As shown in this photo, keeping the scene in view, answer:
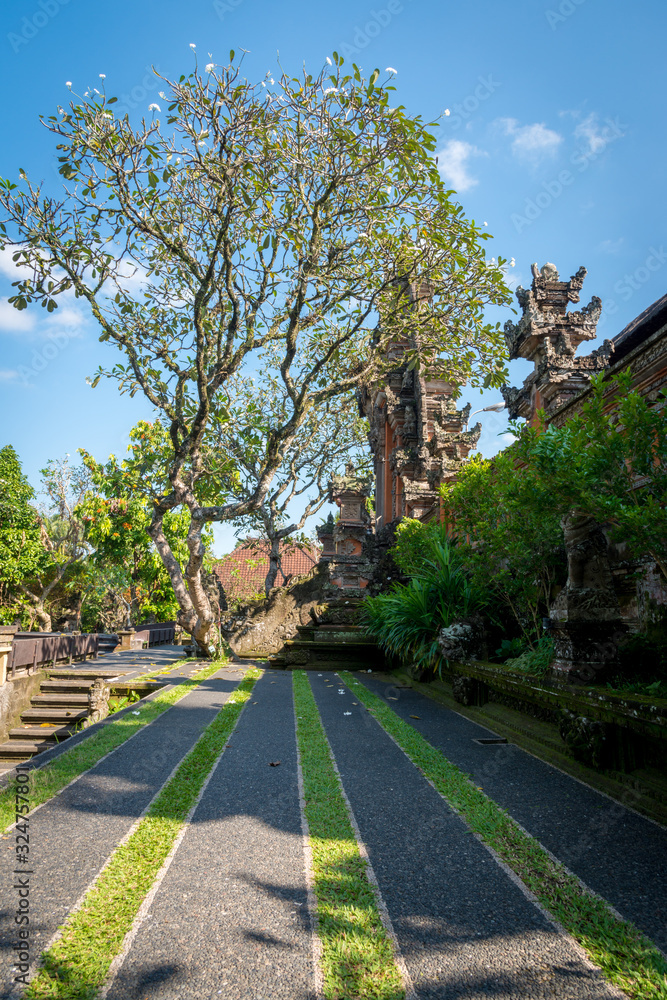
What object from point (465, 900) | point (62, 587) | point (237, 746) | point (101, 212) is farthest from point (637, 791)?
point (62, 587)

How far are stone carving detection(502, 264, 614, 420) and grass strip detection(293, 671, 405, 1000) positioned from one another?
21.0 ft

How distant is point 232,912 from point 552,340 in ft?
28.1

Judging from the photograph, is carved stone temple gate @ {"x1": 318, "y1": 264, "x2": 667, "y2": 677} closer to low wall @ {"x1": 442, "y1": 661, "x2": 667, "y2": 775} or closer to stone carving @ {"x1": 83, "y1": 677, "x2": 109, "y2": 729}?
low wall @ {"x1": 442, "y1": 661, "x2": 667, "y2": 775}

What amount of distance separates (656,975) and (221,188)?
981 centimetres

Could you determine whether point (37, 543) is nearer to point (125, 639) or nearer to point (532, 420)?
point (125, 639)

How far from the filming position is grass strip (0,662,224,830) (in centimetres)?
372

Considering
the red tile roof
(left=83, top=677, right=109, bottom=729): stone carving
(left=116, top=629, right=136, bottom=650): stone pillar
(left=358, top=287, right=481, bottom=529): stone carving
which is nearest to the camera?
(left=83, top=677, right=109, bottom=729): stone carving

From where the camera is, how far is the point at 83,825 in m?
3.33

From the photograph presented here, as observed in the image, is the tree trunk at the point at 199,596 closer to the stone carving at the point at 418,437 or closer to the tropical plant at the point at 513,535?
the stone carving at the point at 418,437

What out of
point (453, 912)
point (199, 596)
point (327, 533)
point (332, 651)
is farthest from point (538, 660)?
point (327, 533)

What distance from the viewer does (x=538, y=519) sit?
4656 millimetres

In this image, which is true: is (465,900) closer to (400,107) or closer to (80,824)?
(80,824)

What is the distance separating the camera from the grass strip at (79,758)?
372 cm

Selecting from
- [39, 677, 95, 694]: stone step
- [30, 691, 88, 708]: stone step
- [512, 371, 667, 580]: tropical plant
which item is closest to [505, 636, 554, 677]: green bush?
[512, 371, 667, 580]: tropical plant
